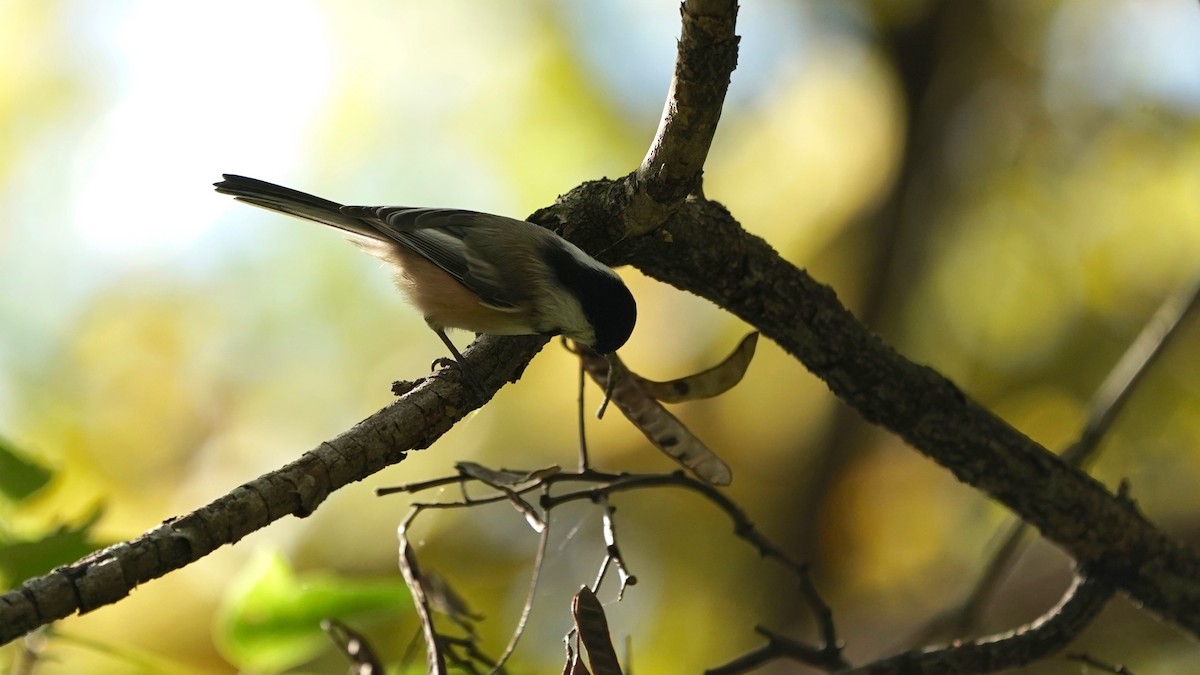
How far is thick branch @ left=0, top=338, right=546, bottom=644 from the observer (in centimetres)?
84

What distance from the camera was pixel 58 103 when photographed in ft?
11.7

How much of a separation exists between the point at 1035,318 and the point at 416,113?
8.53 ft

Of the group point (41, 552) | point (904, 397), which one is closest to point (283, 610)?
point (41, 552)

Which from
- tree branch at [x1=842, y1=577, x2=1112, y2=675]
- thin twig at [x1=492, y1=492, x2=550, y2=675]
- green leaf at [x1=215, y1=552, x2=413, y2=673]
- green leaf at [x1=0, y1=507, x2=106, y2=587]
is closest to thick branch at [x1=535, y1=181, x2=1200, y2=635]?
tree branch at [x1=842, y1=577, x2=1112, y2=675]

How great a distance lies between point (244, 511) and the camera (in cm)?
98

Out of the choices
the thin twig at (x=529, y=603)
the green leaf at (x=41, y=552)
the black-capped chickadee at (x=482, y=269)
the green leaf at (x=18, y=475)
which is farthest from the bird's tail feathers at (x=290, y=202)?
the thin twig at (x=529, y=603)

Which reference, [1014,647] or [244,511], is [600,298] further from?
[1014,647]

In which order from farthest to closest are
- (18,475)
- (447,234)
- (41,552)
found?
(447,234) < (18,475) < (41,552)

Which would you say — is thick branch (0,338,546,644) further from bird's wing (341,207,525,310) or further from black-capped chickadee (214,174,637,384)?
bird's wing (341,207,525,310)

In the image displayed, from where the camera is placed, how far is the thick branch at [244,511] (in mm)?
836

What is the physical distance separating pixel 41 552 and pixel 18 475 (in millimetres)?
172

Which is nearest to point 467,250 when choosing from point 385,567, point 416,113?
point 385,567

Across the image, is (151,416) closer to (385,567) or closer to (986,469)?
(385,567)

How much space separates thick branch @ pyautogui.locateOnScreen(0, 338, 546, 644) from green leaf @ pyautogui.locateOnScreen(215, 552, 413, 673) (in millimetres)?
351
